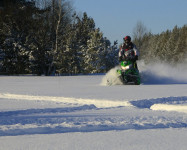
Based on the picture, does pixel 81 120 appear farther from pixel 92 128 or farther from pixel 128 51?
pixel 128 51

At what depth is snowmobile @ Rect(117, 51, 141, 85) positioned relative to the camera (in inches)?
573

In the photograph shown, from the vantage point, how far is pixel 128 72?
48.1ft

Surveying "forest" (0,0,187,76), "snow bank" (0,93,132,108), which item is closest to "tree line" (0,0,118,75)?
"forest" (0,0,187,76)

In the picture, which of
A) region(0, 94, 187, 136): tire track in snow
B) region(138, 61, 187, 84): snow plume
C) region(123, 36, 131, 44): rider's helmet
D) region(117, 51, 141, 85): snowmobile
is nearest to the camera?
region(0, 94, 187, 136): tire track in snow

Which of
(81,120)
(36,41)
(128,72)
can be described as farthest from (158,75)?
(36,41)

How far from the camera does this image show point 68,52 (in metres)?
34.6

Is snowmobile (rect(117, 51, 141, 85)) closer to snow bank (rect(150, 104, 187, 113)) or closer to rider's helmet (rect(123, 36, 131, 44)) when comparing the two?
rider's helmet (rect(123, 36, 131, 44))

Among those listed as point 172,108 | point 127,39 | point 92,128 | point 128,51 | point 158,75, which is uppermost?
point 127,39

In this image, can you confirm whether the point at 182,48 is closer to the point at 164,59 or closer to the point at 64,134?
the point at 164,59

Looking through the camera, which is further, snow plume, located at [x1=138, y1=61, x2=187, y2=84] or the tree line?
the tree line

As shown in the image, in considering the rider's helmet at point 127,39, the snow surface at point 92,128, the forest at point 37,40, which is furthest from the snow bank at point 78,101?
the forest at point 37,40

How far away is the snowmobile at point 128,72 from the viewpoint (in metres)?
14.6

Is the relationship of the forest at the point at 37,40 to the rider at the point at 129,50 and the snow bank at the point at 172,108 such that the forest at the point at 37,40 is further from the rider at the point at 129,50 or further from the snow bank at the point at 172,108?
the snow bank at the point at 172,108

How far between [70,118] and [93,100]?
2.86 meters
